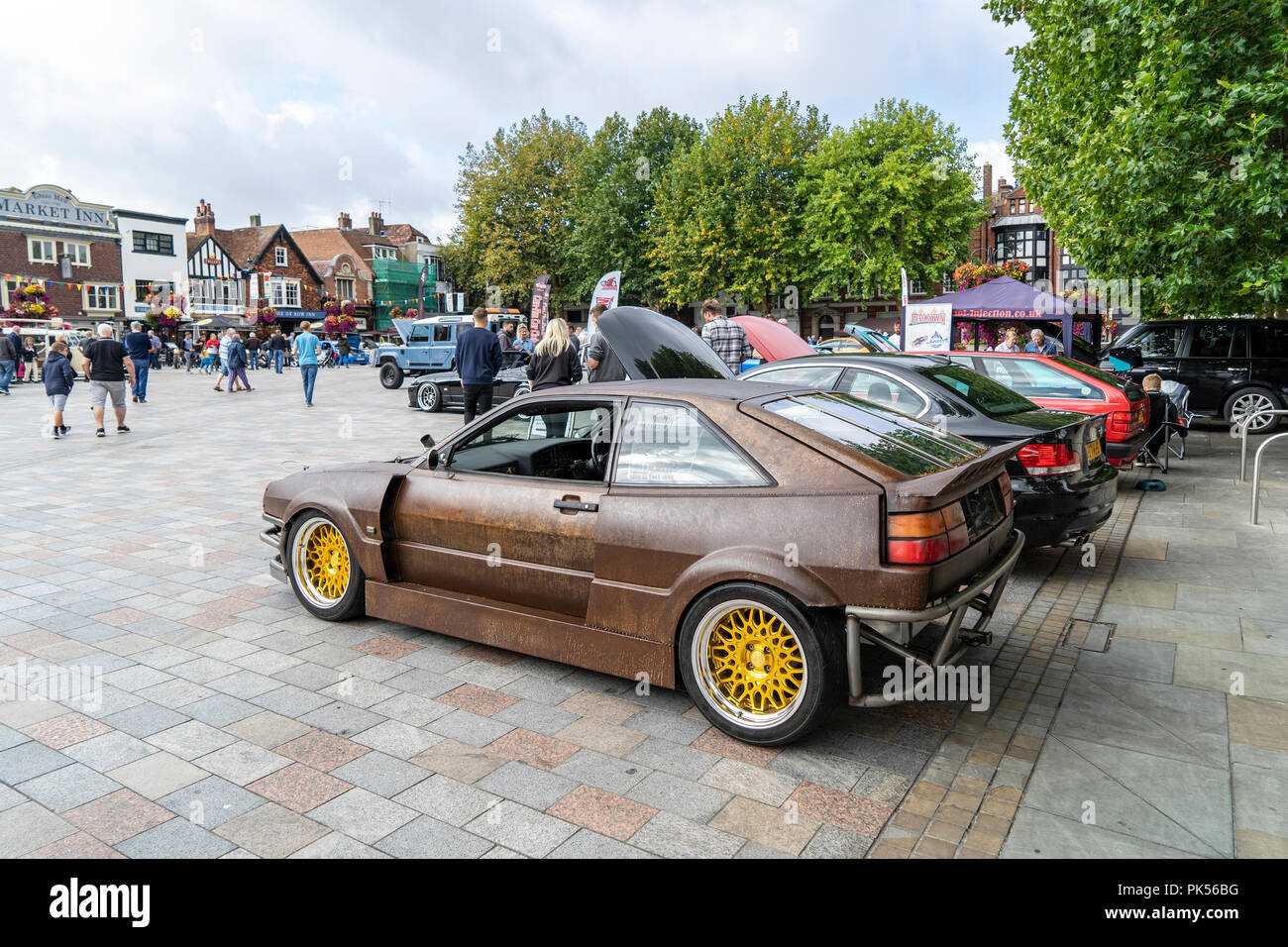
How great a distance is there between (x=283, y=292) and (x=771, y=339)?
58.1 meters

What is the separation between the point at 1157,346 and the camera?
48.5 feet

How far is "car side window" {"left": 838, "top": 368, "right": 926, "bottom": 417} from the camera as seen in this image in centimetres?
656

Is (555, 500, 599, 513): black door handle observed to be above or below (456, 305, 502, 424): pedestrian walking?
below

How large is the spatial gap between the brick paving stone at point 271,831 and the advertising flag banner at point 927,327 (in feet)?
53.6

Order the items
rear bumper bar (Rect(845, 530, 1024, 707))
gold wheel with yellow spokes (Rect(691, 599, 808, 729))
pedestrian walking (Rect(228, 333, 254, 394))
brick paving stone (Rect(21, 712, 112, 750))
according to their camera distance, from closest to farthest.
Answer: rear bumper bar (Rect(845, 530, 1024, 707)) → gold wheel with yellow spokes (Rect(691, 599, 808, 729)) → brick paving stone (Rect(21, 712, 112, 750)) → pedestrian walking (Rect(228, 333, 254, 394))

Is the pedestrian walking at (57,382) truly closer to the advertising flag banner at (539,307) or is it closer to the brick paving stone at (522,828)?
the advertising flag banner at (539,307)

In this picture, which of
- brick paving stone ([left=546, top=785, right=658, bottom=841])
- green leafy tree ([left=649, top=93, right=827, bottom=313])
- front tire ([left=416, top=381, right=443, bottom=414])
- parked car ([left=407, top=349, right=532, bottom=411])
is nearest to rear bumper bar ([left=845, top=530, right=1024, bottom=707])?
brick paving stone ([left=546, top=785, right=658, bottom=841])

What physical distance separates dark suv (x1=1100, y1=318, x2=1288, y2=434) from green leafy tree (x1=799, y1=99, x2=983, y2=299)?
2481cm

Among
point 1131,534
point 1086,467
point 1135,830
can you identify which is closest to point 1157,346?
point 1131,534

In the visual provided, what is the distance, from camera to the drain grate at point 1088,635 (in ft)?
16.0

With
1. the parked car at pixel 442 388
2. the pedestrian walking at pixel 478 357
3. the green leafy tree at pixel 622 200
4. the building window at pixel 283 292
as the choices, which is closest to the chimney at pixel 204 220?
the building window at pixel 283 292

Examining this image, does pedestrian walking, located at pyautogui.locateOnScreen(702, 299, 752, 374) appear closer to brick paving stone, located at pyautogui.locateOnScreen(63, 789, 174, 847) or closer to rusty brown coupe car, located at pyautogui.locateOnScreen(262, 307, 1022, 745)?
rusty brown coupe car, located at pyautogui.locateOnScreen(262, 307, 1022, 745)

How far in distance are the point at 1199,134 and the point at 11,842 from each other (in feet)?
44.7
